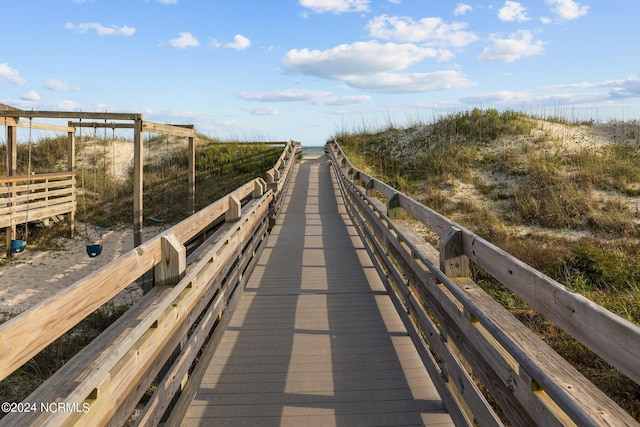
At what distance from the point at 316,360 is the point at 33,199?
1435 centimetres

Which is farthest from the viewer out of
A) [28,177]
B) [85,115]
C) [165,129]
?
[28,177]

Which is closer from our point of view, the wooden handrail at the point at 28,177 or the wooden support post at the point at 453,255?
the wooden support post at the point at 453,255

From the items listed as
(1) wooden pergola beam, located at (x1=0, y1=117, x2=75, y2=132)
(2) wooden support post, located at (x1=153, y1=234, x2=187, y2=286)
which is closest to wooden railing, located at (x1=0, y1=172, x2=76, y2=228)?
(1) wooden pergola beam, located at (x1=0, y1=117, x2=75, y2=132)

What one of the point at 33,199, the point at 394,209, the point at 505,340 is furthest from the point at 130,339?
the point at 33,199

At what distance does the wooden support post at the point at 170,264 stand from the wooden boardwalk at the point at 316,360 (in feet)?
3.41

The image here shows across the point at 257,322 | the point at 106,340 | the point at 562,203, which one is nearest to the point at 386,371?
the point at 257,322

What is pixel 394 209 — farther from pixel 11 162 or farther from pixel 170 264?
pixel 11 162

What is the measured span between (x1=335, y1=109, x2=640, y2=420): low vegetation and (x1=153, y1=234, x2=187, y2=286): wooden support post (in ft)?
14.9

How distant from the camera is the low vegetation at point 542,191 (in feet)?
22.7

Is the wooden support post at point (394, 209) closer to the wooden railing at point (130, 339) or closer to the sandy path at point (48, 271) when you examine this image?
the wooden railing at point (130, 339)

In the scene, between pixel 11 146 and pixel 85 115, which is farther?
pixel 11 146

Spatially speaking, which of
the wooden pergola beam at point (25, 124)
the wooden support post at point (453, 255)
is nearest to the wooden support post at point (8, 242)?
the wooden pergola beam at point (25, 124)

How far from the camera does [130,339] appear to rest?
87.3 inches

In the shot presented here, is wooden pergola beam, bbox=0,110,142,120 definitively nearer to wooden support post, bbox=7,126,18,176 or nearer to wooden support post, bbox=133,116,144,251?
wooden support post, bbox=133,116,144,251
